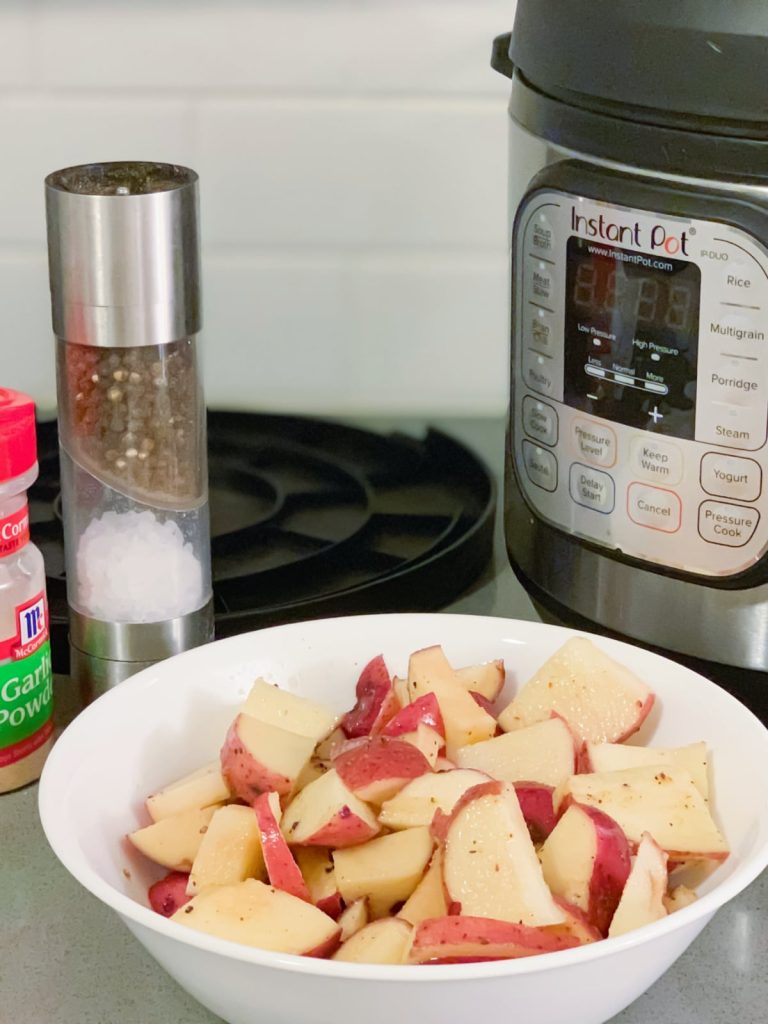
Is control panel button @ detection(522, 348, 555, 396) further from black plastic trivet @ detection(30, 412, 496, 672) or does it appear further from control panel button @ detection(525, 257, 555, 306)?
black plastic trivet @ detection(30, 412, 496, 672)

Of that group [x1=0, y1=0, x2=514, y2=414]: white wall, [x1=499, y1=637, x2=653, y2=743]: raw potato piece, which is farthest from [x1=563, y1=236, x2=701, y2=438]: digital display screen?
[x1=0, y1=0, x2=514, y2=414]: white wall

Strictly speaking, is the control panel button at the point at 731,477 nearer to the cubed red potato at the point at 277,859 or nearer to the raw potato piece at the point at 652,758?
the raw potato piece at the point at 652,758

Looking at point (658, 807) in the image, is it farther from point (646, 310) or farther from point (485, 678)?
point (646, 310)

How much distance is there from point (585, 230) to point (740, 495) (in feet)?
0.50

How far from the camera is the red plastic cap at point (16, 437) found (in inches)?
27.6

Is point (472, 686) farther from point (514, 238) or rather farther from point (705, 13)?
point (705, 13)

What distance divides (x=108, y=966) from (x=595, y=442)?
1.15 feet

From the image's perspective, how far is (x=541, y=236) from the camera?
29.0 inches

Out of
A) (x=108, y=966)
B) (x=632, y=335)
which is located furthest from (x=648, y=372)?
(x=108, y=966)

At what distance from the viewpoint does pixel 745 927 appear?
667 mm

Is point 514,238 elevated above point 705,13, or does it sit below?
below

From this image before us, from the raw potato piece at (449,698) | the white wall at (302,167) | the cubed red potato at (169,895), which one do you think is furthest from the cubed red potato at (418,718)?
the white wall at (302,167)

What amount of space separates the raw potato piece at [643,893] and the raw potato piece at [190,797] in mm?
199

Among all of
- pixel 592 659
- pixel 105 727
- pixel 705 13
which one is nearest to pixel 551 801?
pixel 592 659
